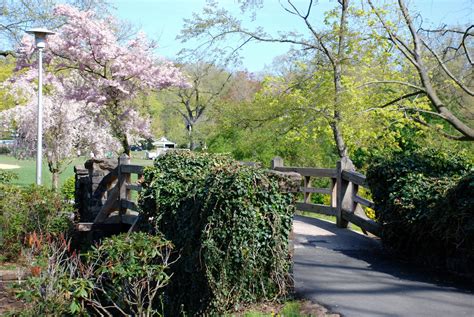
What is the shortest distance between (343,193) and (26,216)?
6.03 m

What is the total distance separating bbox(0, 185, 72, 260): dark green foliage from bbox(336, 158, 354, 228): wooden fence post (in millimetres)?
5340

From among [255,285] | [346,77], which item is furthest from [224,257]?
[346,77]

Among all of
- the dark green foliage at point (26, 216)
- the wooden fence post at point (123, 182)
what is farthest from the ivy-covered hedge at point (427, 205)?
the dark green foliage at point (26, 216)

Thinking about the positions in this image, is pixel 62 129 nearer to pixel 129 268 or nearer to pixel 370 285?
pixel 370 285

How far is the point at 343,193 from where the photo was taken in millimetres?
11812

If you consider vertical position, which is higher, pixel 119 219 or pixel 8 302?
pixel 119 219

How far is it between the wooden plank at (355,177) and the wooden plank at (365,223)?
2.03 feet

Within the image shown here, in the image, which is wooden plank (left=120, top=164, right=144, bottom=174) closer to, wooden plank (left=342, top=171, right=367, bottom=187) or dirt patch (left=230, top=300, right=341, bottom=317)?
wooden plank (left=342, top=171, right=367, bottom=187)

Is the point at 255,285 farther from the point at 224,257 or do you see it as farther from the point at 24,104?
the point at 24,104

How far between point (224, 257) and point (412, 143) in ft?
61.4

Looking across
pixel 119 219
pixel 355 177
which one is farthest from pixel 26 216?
pixel 355 177

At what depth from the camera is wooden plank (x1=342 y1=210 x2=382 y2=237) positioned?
32.0 ft

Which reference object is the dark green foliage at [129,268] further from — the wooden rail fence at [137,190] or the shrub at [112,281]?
the wooden rail fence at [137,190]

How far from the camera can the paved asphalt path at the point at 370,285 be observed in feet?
20.5
